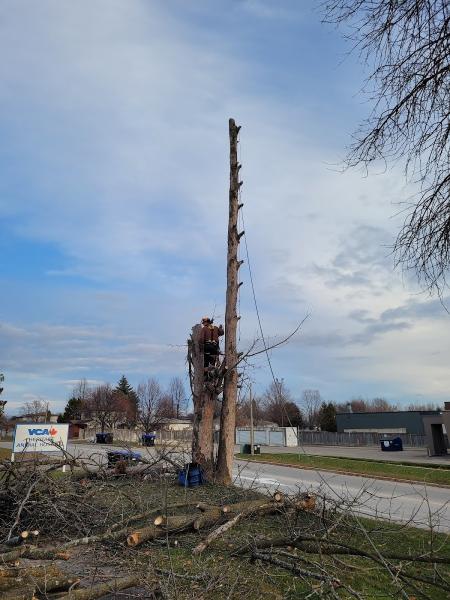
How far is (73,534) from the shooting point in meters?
7.50

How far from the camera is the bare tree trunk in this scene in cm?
1358

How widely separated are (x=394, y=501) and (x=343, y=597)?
968 centimetres

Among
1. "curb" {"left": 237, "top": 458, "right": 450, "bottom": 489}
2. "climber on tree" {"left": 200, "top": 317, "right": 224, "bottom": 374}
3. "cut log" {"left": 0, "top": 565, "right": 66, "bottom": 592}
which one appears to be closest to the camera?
"cut log" {"left": 0, "top": 565, "right": 66, "bottom": 592}

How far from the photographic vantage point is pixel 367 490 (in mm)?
15672

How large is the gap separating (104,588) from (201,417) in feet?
29.4

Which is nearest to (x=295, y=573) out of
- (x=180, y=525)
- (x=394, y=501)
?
(x=180, y=525)

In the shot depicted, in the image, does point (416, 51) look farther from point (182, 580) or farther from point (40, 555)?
point (40, 555)

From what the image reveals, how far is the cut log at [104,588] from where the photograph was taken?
4.73 meters

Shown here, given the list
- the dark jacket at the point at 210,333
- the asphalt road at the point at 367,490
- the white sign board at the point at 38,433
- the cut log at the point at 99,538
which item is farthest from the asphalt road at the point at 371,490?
the white sign board at the point at 38,433

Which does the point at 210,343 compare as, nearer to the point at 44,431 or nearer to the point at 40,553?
the point at 40,553

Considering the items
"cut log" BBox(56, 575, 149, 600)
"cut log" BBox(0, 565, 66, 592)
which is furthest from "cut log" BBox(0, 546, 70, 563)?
"cut log" BBox(56, 575, 149, 600)

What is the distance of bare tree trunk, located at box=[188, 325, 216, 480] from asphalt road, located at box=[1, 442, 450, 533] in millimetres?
878

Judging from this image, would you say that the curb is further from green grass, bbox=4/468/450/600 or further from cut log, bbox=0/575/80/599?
cut log, bbox=0/575/80/599

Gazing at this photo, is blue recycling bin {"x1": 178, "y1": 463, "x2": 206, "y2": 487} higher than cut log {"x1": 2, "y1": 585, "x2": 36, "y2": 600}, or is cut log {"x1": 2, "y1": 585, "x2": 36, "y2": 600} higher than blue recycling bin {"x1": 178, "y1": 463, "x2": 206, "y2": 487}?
blue recycling bin {"x1": 178, "y1": 463, "x2": 206, "y2": 487}
